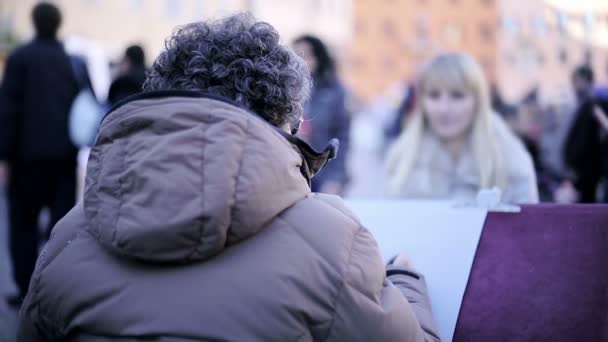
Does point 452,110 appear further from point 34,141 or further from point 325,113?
point 34,141

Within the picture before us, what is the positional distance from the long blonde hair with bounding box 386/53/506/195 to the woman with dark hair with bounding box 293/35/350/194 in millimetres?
1446

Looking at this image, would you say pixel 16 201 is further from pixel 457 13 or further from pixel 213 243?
pixel 457 13

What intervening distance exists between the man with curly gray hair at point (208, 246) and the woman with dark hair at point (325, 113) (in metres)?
3.58

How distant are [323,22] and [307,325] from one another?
49.0 meters

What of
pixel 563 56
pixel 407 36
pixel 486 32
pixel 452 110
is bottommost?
pixel 407 36

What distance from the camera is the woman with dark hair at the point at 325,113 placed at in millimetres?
5504

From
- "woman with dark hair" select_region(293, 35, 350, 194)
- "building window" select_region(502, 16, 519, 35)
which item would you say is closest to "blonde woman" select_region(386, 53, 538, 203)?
"woman with dark hair" select_region(293, 35, 350, 194)

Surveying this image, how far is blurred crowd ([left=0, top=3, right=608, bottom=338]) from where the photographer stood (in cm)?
173

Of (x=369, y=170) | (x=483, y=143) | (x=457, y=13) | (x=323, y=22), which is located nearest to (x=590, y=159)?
(x=483, y=143)

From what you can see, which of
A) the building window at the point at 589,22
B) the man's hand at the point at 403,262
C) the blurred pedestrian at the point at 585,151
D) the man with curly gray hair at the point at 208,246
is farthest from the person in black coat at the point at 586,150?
the man with curly gray hair at the point at 208,246

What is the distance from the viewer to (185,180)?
166cm

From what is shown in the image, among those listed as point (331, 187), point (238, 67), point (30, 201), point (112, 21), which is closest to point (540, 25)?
point (331, 187)

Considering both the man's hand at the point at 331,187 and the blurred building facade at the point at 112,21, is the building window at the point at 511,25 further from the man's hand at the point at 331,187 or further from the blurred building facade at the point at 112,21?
the man's hand at the point at 331,187

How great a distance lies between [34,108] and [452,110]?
8.76 feet
